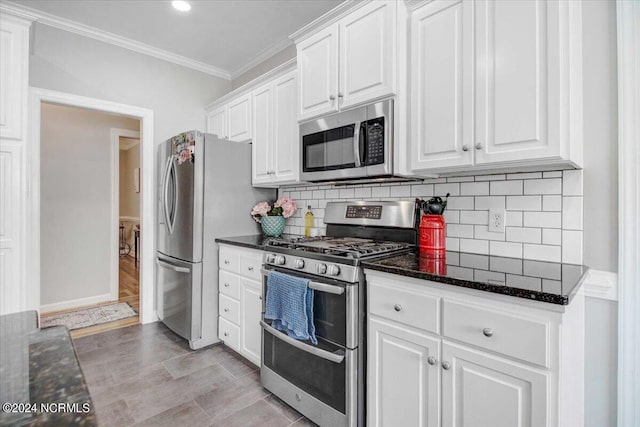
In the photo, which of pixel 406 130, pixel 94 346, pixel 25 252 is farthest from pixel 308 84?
pixel 94 346

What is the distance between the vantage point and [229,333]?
2.71m

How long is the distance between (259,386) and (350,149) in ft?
5.60

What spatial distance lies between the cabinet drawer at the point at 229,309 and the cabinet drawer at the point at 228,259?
0.84 ft

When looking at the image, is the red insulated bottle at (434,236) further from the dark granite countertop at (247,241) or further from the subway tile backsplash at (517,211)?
the dark granite countertop at (247,241)

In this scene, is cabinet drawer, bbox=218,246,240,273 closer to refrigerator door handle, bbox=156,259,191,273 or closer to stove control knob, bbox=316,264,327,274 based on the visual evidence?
refrigerator door handle, bbox=156,259,191,273

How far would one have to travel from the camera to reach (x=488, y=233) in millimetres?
1809

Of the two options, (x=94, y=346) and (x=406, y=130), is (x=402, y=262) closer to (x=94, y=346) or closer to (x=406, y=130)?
(x=406, y=130)

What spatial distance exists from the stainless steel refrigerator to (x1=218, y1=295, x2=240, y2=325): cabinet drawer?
0.10 metres

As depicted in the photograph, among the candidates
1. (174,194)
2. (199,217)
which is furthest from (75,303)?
(199,217)

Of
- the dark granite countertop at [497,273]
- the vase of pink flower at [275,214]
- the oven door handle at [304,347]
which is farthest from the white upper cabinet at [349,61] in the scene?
the oven door handle at [304,347]

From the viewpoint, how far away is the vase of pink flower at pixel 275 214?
2947 mm

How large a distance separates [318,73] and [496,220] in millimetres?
1483

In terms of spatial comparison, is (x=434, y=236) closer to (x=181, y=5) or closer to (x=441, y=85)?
(x=441, y=85)

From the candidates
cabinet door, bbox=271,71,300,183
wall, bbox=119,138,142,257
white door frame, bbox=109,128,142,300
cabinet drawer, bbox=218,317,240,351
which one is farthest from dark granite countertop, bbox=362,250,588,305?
wall, bbox=119,138,142,257
